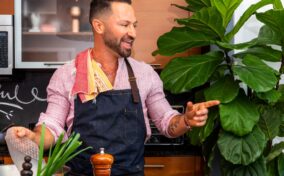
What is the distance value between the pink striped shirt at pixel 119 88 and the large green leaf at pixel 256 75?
327 millimetres

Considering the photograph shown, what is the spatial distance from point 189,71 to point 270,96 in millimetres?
Answer: 356

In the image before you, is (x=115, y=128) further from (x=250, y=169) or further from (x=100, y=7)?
(x=250, y=169)

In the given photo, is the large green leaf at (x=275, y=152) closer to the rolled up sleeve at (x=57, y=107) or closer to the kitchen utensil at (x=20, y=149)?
the rolled up sleeve at (x=57, y=107)

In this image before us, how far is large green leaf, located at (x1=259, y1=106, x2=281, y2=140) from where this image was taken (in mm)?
2166

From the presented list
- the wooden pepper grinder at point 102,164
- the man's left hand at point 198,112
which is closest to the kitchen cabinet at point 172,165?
the man's left hand at point 198,112

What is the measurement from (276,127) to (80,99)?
0.88 meters

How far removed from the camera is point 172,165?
9.46 ft

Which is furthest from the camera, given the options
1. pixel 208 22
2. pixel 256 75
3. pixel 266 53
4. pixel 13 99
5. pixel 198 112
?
pixel 13 99

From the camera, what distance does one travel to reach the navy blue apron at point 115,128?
5.91 ft

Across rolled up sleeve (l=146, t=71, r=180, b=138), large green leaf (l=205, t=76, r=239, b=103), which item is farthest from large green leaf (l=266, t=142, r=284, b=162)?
rolled up sleeve (l=146, t=71, r=180, b=138)

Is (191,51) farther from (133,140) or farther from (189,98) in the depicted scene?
(133,140)

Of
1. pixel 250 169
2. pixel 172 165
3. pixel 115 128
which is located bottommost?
pixel 172 165

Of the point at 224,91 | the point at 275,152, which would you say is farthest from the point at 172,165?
the point at 224,91

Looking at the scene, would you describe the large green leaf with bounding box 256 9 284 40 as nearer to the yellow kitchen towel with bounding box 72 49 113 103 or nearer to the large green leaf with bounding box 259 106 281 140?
the large green leaf with bounding box 259 106 281 140
